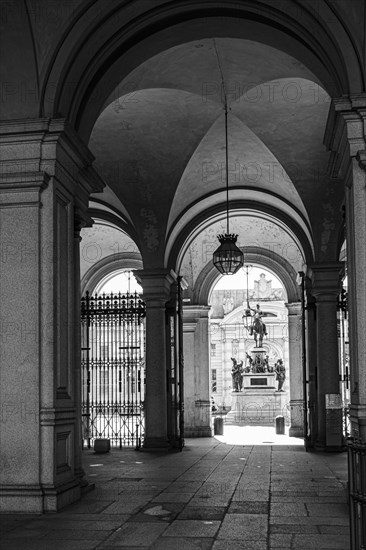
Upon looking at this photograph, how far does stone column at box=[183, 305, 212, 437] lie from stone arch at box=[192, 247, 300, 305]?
0.54 meters

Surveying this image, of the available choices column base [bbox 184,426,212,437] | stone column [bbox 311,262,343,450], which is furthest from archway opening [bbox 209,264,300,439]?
stone column [bbox 311,262,343,450]

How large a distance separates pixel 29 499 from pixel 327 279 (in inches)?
413

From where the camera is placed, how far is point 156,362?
17.5 m

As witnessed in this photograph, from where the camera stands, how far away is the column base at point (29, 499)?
8.49 meters

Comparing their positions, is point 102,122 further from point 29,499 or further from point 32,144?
point 29,499

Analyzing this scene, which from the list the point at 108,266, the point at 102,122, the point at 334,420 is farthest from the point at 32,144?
the point at 108,266

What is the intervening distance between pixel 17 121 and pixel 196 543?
513 centimetres

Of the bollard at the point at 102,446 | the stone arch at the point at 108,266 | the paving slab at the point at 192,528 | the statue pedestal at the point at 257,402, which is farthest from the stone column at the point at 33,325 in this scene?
the statue pedestal at the point at 257,402

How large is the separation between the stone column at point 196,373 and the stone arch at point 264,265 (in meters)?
0.54

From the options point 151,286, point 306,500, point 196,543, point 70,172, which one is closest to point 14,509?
point 196,543

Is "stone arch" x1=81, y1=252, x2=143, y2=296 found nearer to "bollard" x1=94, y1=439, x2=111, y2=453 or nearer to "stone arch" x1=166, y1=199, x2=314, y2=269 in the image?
"stone arch" x1=166, y1=199, x2=314, y2=269

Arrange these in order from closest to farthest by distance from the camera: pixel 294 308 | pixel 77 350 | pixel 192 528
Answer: pixel 192 528
pixel 77 350
pixel 294 308

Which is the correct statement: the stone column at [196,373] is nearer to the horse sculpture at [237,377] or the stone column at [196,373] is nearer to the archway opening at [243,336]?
the archway opening at [243,336]

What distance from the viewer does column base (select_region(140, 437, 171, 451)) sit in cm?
1739
